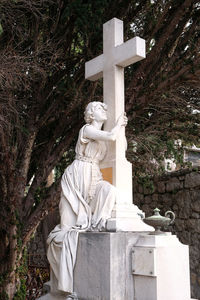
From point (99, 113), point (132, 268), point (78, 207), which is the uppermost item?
point (99, 113)

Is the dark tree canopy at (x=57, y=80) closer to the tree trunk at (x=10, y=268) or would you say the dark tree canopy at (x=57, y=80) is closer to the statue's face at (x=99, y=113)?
the tree trunk at (x=10, y=268)

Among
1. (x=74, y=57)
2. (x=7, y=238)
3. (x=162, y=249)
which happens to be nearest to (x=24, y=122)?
(x=74, y=57)

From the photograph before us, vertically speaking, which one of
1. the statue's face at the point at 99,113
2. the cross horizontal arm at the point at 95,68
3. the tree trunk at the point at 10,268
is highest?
the cross horizontal arm at the point at 95,68

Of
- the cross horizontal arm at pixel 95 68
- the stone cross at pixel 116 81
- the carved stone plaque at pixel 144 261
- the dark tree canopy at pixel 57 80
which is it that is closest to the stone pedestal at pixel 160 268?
the carved stone plaque at pixel 144 261

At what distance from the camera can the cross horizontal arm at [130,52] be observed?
457 centimetres

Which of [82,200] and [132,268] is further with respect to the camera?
[82,200]

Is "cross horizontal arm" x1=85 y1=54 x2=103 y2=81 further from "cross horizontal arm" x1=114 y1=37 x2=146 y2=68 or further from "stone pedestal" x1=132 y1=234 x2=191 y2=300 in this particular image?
"stone pedestal" x1=132 y1=234 x2=191 y2=300

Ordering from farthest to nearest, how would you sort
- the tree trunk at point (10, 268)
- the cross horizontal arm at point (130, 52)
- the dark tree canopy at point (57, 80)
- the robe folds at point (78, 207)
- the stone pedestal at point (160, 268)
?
the tree trunk at point (10, 268) → the dark tree canopy at point (57, 80) → the cross horizontal arm at point (130, 52) → the robe folds at point (78, 207) → the stone pedestal at point (160, 268)

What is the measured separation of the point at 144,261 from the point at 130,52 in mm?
2414

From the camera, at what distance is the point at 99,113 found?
4.66 m

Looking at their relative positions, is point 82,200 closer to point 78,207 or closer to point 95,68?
point 78,207

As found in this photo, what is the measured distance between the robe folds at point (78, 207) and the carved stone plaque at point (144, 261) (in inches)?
17.8

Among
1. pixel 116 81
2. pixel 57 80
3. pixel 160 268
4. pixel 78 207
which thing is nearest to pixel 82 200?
pixel 78 207

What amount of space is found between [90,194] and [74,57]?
312 centimetres
